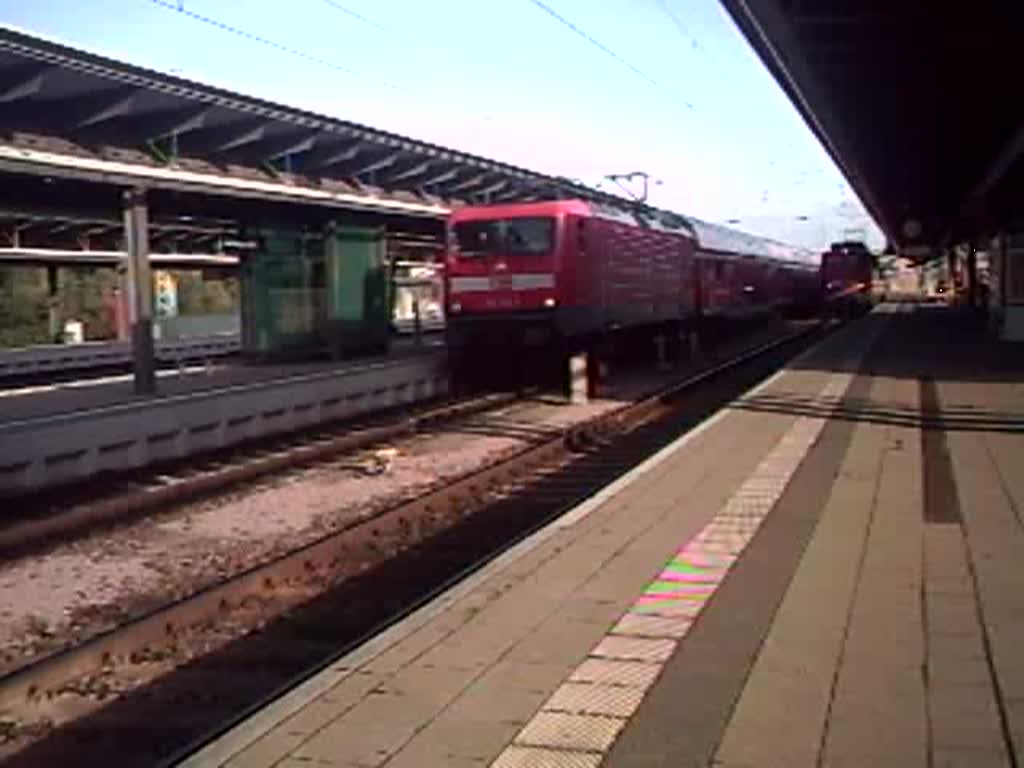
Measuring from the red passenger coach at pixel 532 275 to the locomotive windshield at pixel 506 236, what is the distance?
17 millimetres

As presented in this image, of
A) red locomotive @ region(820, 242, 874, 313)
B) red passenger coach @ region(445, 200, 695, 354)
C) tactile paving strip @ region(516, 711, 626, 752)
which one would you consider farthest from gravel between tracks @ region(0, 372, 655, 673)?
red locomotive @ region(820, 242, 874, 313)

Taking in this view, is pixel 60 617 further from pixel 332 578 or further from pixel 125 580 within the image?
pixel 332 578

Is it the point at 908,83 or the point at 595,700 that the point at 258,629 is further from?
the point at 908,83

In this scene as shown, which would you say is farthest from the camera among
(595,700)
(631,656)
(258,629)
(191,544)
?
(191,544)

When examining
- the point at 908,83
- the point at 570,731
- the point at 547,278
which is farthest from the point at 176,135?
the point at 570,731

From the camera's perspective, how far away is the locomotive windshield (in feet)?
70.8

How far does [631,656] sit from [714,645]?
399mm

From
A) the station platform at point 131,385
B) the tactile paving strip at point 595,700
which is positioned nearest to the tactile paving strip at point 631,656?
the tactile paving strip at point 595,700

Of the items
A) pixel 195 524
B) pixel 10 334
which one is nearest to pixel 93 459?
pixel 195 524

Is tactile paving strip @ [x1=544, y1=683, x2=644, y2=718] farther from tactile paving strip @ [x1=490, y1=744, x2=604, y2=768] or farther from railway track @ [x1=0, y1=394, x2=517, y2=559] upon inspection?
railway track @ [x1=0, y1=394, x2=517, y2=559]

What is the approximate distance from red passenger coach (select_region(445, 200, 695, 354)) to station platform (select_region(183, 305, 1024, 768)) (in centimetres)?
1056

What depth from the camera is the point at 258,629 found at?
7527 millimetres

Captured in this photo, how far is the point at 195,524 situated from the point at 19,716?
505 centimetres

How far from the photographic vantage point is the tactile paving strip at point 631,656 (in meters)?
4.51
